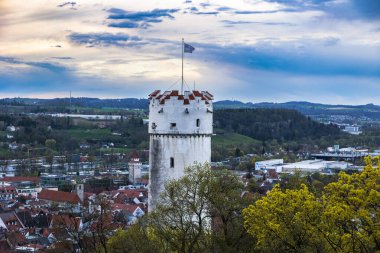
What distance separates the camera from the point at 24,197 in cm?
11225

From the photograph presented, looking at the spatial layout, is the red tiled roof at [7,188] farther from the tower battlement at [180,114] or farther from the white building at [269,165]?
the tower battlement at [180,114]

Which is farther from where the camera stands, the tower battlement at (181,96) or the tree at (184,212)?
the tower battlement at (181,96)

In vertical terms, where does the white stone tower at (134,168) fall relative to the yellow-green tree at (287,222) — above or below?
below

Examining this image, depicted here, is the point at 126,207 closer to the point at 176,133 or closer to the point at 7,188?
the point at 7,188

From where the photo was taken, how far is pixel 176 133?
22875mm

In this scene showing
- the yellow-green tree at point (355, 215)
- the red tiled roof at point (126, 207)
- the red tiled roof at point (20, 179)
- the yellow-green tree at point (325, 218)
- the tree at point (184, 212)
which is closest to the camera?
the yellow-green tree at point (355, 215)

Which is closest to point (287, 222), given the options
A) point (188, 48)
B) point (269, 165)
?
point (188, 48)

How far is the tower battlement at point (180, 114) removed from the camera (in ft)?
74.9

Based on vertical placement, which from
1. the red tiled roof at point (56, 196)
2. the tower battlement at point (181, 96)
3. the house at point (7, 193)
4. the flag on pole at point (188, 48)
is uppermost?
the flag on pole at point (188, 48)

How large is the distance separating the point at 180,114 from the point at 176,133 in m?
0.69

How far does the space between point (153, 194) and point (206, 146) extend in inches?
103

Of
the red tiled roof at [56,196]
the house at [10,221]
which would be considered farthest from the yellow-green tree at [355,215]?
the red tiled roof at [56,196]

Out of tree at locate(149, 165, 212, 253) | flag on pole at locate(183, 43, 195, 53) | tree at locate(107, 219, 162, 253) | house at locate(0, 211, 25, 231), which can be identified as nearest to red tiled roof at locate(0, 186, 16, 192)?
house at locate(0, 211, 25, 231)

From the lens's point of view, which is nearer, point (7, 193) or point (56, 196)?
point (56, 196)
